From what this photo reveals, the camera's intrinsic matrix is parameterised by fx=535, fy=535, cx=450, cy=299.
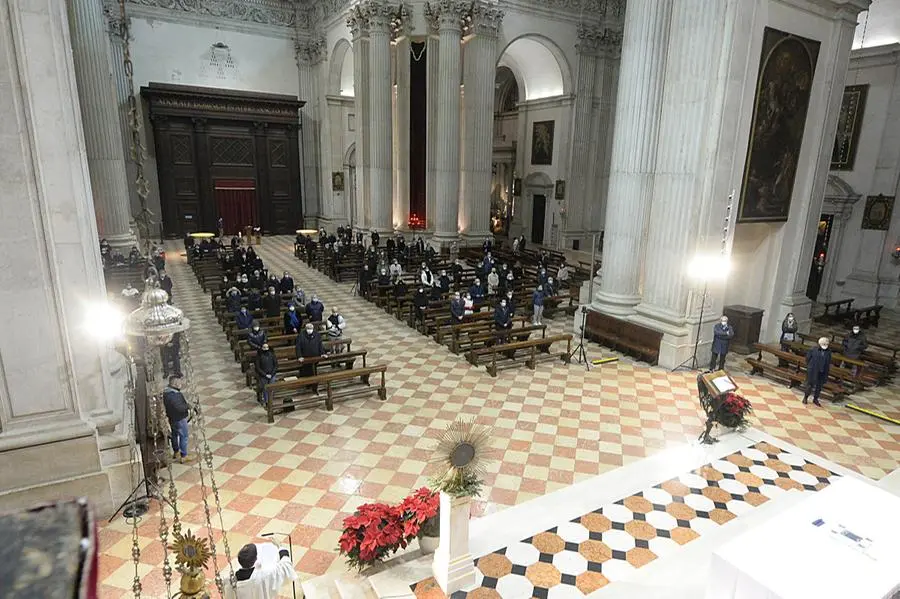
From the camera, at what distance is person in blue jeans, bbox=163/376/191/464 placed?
697 cm

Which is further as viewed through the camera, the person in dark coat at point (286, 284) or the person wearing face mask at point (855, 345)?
the person in dark coat at point (286, 284)

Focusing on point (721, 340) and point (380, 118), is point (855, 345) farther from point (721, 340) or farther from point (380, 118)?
point (380, 118)

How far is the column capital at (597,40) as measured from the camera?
80.7 feet

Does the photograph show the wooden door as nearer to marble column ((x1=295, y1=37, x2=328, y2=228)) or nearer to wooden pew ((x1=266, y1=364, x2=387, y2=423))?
marble column ((x1=295, y1=37, x2=328, y2=228))

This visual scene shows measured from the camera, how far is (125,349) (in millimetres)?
4340

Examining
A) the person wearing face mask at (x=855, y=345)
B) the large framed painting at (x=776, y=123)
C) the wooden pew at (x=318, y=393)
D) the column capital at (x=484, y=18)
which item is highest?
the column capital at (x=484, y=18)

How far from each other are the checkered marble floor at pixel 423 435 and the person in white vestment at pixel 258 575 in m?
0.97

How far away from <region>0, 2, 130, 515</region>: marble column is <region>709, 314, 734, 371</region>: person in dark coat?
10290 millimetres

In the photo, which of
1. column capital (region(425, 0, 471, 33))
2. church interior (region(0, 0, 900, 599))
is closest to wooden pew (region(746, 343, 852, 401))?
church interior (region(0, 0, 900, 599))

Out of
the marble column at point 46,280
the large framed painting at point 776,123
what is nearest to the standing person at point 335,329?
the marble column at point 46,280

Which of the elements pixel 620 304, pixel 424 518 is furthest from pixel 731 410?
pixel 424 518

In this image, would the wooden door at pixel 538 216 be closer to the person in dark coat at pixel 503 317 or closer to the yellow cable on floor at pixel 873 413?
the person in dark coat at pixel 503 317

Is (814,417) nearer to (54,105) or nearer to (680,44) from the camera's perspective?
(680,44)

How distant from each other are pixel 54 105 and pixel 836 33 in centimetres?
1471
